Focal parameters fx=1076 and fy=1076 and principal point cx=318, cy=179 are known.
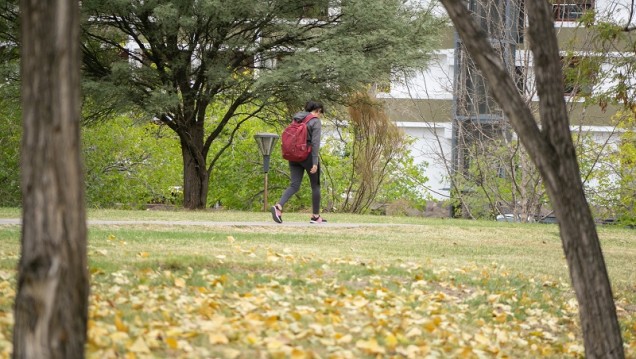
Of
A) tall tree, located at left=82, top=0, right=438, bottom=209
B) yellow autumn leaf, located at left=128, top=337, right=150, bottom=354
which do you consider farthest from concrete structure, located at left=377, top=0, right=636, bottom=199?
yellow autumn leaf, located at left=128, top=337, right=150, bottom=354

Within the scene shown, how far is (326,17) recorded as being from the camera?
25.3 metres

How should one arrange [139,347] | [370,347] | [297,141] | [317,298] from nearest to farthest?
[139,347] < [370,347] < [317,298] < [297,141]

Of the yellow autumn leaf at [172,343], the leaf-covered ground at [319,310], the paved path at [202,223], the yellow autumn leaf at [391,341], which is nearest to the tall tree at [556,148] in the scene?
the leaf-covered ground at [319,310]

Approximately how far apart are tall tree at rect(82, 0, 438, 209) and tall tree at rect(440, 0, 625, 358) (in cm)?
1584

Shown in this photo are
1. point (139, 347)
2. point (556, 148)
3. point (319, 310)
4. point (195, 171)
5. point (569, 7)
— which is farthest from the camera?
point (569, 7)

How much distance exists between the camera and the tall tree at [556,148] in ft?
23.0

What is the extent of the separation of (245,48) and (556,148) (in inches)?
716

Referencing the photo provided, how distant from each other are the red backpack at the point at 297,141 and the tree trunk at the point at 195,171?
36.5 ft

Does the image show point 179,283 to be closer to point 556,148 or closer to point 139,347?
point 139,347

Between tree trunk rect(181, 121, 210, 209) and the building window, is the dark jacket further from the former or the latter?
tree trunk rect(181, 121, 210, 209)

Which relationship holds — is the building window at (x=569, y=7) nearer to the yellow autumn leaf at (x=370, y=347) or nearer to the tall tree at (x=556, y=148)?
the tall tree at (x=556, y=148)

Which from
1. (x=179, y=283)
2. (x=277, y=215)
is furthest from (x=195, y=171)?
(x=179, y=283)

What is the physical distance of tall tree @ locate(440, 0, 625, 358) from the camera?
702cm

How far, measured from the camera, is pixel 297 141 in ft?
52.2
